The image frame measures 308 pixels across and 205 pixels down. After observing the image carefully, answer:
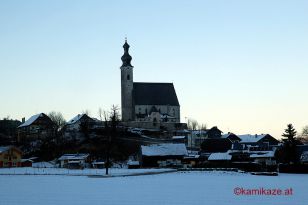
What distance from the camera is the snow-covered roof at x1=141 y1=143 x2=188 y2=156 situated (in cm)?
7975

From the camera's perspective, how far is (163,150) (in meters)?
81.1

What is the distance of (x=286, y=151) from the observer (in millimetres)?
63938

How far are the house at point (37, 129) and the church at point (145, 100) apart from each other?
18.2 metres

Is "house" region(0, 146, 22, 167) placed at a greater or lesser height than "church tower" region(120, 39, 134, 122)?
lesser

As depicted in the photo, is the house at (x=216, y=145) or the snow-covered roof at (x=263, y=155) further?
the house at (x=216, y=145)

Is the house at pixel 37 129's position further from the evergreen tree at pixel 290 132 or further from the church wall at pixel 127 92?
the evergreen tree at pixel 290 132

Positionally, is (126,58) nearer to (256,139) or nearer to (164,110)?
(164,110)

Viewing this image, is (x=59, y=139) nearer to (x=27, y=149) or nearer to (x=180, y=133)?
(x=27, y=149)

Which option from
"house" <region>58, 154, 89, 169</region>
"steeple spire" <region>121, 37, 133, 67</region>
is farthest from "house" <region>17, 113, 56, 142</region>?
"house" <region>58, 154, 89, 169</region>

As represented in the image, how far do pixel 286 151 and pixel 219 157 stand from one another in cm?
1569

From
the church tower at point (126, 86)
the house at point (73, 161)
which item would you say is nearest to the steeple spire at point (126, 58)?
the church tower at point (126, 86)

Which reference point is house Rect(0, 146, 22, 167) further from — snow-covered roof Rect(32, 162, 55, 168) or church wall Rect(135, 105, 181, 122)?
church wall Rect(135, 105, 181, 122)

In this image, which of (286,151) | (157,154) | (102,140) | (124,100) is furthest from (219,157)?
(124,100)

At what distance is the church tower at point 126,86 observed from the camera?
120062 mm
